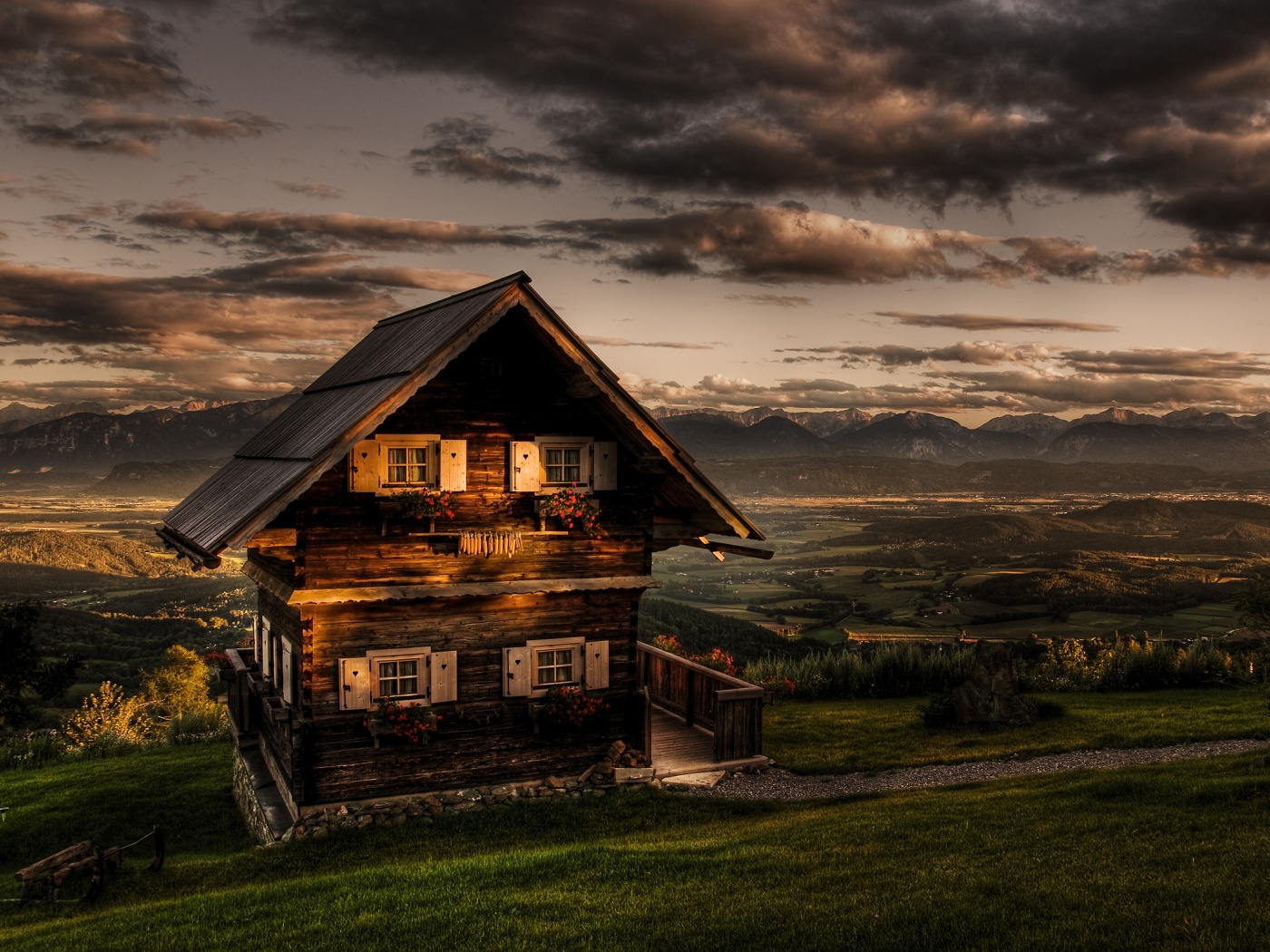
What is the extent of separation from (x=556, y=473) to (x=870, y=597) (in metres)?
110

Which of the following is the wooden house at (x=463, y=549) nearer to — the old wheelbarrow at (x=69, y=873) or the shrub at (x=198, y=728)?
the old wheelbarrow at (x=69, y=873)

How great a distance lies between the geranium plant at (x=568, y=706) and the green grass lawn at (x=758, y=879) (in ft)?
4.64

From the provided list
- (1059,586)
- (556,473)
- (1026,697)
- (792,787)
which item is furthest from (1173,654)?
(1059,586)

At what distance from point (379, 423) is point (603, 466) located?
14.2ft

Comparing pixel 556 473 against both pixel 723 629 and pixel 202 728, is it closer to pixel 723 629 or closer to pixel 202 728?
pixel 202 728

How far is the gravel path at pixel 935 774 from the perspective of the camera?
17562 millimetres

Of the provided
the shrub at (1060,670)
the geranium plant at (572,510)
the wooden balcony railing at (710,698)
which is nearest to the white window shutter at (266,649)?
the geranium plant at (572,510)

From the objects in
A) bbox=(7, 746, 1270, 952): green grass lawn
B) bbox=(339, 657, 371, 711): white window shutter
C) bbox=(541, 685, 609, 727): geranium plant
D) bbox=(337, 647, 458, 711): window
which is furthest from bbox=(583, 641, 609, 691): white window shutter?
bbox=(339, 657, 371, 711): white window shutter

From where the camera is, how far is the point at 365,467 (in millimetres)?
15992

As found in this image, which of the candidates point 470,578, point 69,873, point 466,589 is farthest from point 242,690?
point 466,589

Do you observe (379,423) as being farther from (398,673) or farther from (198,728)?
(198,728)

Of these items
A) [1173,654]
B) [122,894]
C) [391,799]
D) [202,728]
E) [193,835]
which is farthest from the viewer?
[202,728]

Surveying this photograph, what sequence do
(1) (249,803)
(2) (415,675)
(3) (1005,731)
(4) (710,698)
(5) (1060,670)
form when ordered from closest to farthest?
(2) (415,675) → (1) (249,803) → (4) (710,698) → (3) (1005,731) → (5) (1060,670)

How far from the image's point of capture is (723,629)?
8144 cm
